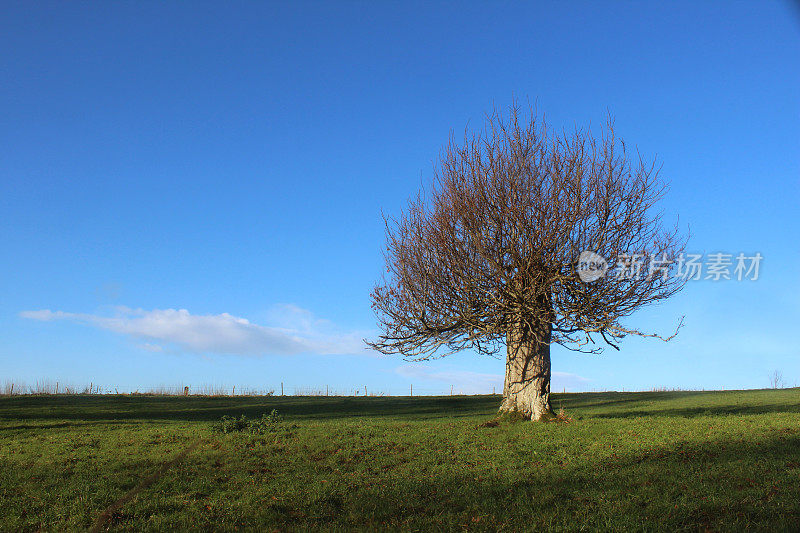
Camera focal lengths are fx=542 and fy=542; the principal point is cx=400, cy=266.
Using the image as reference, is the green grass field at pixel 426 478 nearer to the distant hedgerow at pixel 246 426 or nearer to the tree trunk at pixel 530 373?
the distant hedgerow at pixel 246 426

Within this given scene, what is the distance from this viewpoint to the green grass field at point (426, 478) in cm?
1052

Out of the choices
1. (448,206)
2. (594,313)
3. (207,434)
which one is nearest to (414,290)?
(448,206)

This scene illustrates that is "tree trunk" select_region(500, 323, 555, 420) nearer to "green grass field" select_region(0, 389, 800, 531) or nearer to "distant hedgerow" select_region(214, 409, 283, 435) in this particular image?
"green grass field" select_region(0, 389, 800, 531)

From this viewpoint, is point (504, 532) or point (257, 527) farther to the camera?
point (257, 527)

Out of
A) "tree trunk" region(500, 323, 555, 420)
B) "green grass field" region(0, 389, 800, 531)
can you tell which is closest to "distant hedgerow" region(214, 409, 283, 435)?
"green grass field" region(0, 389, 800, 531)

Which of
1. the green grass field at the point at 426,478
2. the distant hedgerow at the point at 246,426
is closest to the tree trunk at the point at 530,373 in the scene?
the green grass field at the point at 426,478

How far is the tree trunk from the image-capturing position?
24688 mm

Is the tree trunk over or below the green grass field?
over

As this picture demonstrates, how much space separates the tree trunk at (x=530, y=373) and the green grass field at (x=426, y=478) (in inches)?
57.1

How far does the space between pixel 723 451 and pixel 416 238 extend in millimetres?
15073

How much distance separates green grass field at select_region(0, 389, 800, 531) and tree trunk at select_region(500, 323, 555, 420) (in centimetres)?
145

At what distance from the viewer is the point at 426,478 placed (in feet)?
46.0

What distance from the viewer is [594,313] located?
2392cm

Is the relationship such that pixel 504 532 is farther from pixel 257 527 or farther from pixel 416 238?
pixel 416 238
